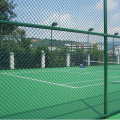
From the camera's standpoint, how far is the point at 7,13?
9.49ft

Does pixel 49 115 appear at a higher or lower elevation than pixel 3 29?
lower

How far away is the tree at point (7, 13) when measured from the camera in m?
2.83

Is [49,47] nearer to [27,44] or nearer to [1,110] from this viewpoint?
[27,44]

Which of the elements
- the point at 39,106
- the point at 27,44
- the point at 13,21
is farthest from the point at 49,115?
the point at 13,21

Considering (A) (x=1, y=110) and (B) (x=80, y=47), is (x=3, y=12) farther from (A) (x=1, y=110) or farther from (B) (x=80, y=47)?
(A) (x=1, y=110)

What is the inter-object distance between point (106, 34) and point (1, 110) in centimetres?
344

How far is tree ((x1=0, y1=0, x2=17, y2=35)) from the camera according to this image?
2.83 m

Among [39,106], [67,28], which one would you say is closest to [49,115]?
[39,106]

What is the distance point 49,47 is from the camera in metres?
3.81

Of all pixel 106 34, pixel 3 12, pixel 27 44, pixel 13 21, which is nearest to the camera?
pixel 13 21

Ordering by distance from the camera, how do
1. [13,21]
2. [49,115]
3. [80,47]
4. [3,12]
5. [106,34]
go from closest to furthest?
[13,21] < [3,12] < [49,115] < [106,34] < [80,47]

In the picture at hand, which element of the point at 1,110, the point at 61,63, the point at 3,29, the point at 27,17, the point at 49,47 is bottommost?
the point at 1,110

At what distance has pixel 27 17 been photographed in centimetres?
291

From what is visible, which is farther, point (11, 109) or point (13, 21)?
point (11, 109)
